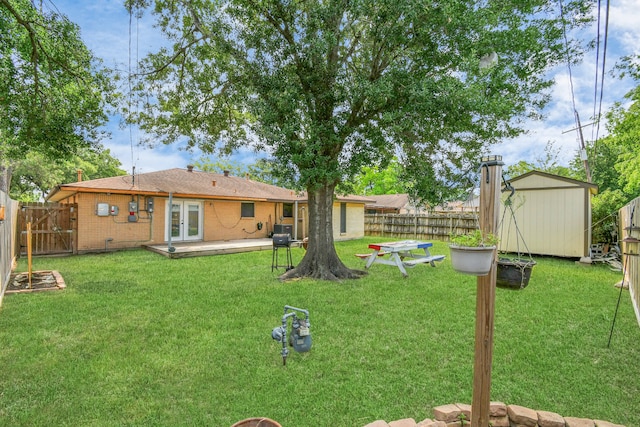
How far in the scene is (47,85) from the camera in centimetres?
746

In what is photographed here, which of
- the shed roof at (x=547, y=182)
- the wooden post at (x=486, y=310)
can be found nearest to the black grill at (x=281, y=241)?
the wooden post at (x=486, y=310)

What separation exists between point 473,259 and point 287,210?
1561cm

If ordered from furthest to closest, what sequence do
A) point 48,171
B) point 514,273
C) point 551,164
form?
1. point 551,164
2. point 48,171
3. point 514,273

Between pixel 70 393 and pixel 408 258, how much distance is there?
8.88 metres

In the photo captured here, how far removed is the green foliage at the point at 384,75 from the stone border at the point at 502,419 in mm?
4850

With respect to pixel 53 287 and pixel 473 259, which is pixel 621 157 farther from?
pixel 53 287

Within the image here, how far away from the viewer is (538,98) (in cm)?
733

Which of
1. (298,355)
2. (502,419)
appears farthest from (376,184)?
(502,419)

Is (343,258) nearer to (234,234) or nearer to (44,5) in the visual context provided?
(234,234)

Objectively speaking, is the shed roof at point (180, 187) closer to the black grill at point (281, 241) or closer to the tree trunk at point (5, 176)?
the black grill at point (281, 241)

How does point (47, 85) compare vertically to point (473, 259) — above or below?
above

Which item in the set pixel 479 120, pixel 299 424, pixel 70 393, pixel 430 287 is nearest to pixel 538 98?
pixel 479 120

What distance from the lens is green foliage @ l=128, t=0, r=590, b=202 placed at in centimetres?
608

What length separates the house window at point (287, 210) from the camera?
676 inches
